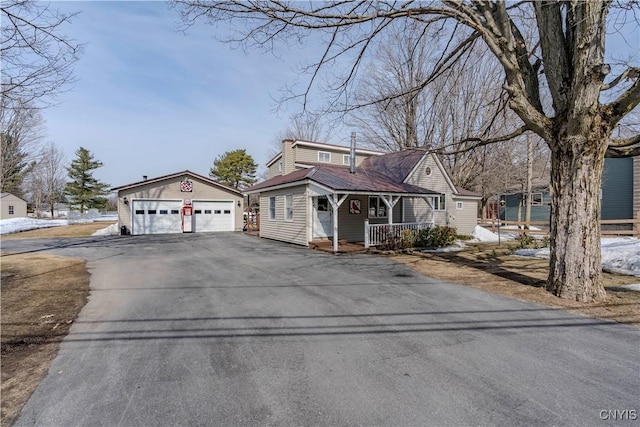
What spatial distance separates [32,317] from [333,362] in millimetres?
4625

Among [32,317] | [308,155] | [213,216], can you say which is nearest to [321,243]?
[308,155]

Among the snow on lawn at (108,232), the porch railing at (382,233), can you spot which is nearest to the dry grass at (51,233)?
the snow on lawn at (108,232)

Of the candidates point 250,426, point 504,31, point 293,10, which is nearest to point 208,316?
point 250,426

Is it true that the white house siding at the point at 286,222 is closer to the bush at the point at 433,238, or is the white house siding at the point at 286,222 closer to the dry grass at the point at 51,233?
the bush at the point at 433,238

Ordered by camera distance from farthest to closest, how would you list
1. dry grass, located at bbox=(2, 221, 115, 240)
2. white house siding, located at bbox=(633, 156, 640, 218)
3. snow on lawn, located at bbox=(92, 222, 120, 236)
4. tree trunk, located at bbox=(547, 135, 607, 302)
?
snow on lawn, located at bbox=(92, 222, 120, 236) < dry grass, located at bbox=(2, 221, 115, 240) < white house siding, located at bbox=(633, 156, 640, 218) < tree trunk, located at bbox=(547, 135, 607, 302)

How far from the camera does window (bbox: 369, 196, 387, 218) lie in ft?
52.7

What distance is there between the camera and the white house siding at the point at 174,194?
19.6m

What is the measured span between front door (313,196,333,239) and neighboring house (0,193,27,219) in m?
42.6

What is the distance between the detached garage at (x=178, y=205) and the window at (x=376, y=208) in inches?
417

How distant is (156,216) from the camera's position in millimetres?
20391

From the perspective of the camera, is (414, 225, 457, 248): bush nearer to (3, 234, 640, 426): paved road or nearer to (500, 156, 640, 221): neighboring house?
(500, 156, 640, 221): neighboring house

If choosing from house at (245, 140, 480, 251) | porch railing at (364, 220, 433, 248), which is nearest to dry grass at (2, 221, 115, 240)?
house at (245, 140, 480, 251)

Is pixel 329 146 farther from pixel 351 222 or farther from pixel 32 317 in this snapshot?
pixel 32 317

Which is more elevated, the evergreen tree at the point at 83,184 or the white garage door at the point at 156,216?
the evergreen tree at the point at 83,184
